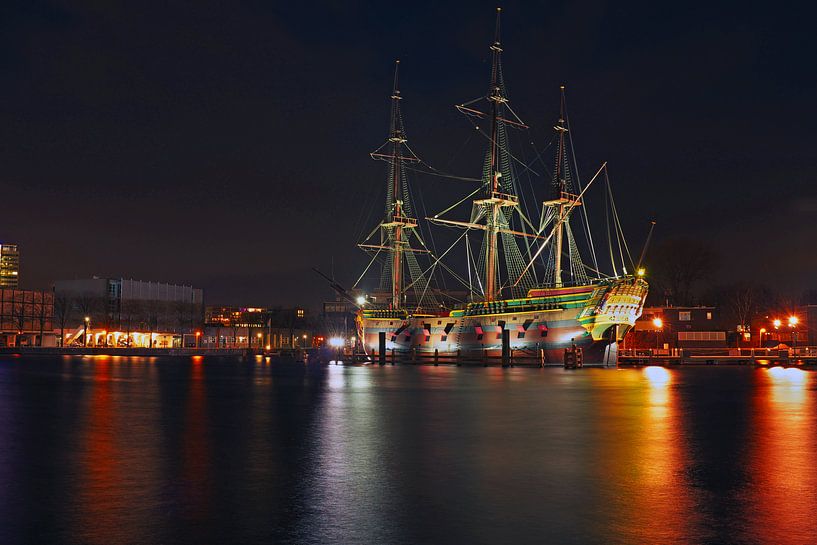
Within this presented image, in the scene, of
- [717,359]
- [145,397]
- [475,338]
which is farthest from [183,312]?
[145,397]

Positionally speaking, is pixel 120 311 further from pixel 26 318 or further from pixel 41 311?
pixel 26 318

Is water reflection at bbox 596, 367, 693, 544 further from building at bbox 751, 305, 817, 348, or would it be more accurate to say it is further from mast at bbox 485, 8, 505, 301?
building at bbox 751, 305, 817, 348

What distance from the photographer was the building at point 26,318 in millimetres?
167625

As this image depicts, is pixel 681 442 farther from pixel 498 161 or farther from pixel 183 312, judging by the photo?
pixel 183 312

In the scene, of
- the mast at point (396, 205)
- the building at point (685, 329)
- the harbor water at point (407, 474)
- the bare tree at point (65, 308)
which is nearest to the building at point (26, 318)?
the bare tree at point (65, 308)

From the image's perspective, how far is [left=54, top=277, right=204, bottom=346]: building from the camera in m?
173

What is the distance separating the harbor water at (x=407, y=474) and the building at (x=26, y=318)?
156 m

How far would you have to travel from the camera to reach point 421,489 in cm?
1331

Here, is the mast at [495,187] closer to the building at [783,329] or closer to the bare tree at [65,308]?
the building at [783,329]

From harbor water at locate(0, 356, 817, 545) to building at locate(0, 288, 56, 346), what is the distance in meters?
156

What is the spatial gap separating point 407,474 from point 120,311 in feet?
564

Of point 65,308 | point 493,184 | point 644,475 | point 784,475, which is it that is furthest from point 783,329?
point 65,308

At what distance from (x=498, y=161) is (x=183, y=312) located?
344 ft

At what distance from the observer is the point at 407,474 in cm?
1478
